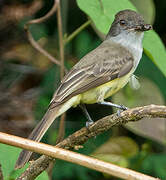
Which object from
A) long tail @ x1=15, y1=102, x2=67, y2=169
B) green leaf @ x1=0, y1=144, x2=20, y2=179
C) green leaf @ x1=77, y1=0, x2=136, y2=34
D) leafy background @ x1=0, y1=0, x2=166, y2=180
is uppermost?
green leaf @ x1=77, y1=0, x2=136, y2=34

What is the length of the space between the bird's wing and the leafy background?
0.39 metres

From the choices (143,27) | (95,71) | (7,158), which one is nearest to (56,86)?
(95,71)

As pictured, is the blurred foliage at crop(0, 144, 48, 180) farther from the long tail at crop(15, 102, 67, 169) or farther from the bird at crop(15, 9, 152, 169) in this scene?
the bird at crop(15, 9, 152, 169)

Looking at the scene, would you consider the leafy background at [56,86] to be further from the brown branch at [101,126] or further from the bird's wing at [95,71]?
the brown branch at [101,126]

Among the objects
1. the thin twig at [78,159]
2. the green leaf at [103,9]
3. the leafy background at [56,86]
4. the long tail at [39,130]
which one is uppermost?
the green leaf at [103,9]

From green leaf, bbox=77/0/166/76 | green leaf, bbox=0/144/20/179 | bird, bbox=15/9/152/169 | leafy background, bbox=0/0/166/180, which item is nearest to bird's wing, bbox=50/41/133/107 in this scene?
bird, bbox=15/9/152/169

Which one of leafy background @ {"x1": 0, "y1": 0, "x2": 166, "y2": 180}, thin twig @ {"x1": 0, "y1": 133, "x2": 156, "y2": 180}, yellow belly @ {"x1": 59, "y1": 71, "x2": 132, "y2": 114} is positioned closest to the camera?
thin twig @ {"x1": 0, "y1": 133, "x2": 156, "y2": 180}

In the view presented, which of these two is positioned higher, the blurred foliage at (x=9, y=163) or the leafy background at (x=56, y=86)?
the blurred foliage at (x=9, y=163)

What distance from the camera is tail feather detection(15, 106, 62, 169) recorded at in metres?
2.04

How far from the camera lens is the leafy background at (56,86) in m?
3.93

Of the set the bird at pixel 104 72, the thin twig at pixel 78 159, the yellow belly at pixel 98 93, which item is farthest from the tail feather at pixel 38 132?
the thin twig at pixel 78 159

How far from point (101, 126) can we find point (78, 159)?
767mm

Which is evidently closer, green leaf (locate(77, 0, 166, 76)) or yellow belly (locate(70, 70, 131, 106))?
green leaf (locate(77, 0, 166, 76))

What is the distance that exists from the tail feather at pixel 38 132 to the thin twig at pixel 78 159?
506 mm
